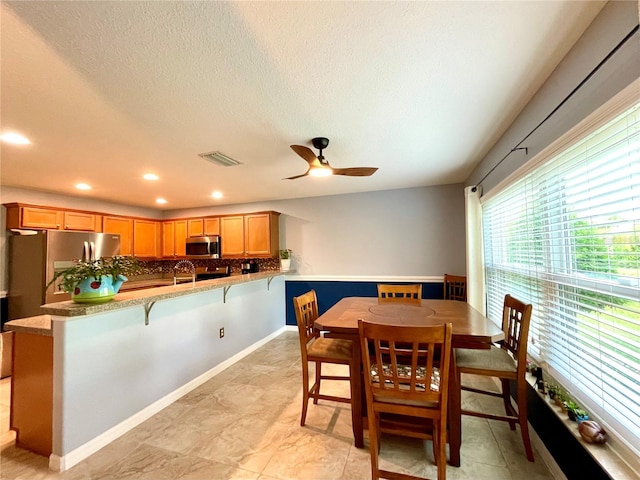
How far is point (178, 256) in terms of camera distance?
535 centimetres

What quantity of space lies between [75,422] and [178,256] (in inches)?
152

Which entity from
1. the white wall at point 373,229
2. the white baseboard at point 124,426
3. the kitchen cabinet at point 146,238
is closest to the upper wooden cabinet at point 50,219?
the white wall at point 373,229

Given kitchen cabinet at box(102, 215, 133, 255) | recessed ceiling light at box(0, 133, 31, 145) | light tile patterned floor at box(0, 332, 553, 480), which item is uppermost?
recessed ceiling light at box(0, 133, 31, 145)

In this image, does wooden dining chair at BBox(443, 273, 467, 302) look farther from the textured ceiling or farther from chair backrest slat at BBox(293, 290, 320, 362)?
chair backrest slat at BBox(293, 290, 320, 362)

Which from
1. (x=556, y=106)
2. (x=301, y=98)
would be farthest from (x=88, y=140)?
(x=556, y=106)

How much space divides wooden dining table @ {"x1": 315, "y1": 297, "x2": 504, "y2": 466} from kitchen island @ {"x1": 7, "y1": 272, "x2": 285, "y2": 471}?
1.43 metres

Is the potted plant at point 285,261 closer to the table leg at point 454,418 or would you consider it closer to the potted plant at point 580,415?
the table leg at point 454,418

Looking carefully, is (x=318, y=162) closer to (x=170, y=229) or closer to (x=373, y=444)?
(x=373, y=444)

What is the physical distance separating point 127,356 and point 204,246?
3.01m

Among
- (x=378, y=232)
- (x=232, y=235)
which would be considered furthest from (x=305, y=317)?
(x=232, y=235)

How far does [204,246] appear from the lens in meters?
4.96

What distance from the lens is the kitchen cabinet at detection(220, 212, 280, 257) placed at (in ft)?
15.4

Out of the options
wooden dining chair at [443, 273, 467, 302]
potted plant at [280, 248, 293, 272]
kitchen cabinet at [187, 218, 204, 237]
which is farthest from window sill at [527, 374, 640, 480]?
kitchen cabinet at [187, 218, 204, 237]

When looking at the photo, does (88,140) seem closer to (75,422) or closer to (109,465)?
(75,422)
